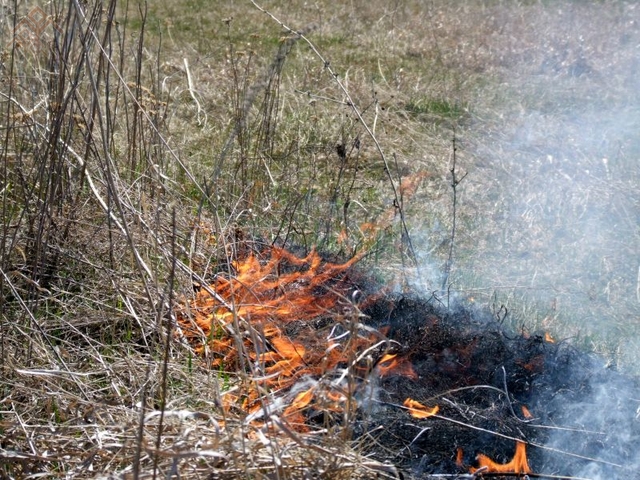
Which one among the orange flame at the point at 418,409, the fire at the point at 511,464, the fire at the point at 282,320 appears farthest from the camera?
the fire at the point at 282,320

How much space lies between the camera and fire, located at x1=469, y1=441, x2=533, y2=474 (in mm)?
2701

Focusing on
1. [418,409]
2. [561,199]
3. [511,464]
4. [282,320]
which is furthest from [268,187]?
[511,464]

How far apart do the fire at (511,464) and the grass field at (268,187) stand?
0.52m

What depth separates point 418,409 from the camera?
294cm

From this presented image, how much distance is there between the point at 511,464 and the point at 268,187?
2.64m

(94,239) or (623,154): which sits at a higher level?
(623,154)

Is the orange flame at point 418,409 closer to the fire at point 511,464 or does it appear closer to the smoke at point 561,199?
the fire at point 511,464

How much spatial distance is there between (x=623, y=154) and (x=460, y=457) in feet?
13.6

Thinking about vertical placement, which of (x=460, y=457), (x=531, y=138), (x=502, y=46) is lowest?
(x=460, y=457)

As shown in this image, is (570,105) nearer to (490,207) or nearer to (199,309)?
(490,207)

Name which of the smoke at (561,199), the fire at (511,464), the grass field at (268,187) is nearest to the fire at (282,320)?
the grass field at (268,187)

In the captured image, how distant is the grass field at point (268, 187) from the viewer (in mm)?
2758

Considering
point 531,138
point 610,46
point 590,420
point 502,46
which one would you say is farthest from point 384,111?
point 590,420

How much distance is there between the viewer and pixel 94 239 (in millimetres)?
3746
